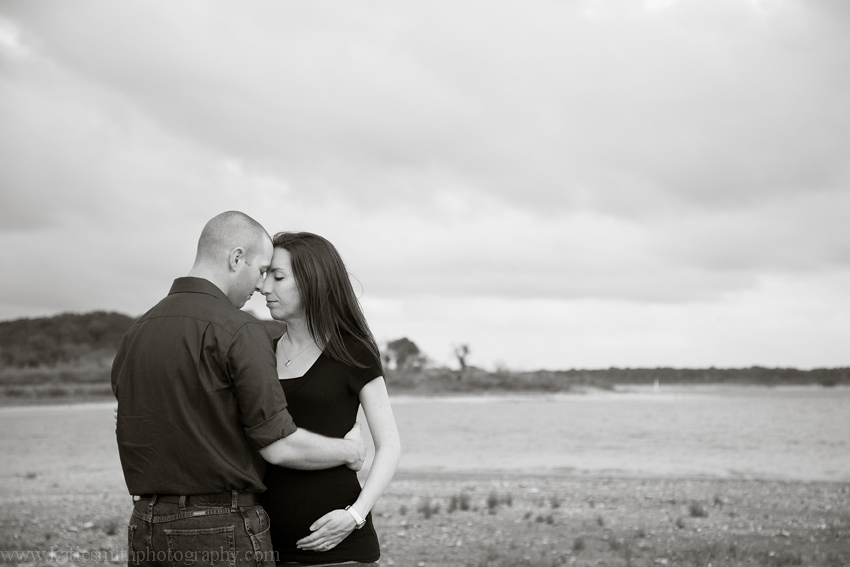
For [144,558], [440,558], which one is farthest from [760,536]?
[144,558]

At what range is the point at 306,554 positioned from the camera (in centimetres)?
289

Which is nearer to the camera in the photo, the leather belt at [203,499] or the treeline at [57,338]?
the leather belt at [203,499]

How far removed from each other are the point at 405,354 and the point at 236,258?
93.2 metres

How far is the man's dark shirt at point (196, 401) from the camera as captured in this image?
Result: 2576 mm

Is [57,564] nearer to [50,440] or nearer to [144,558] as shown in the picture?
[144,558]

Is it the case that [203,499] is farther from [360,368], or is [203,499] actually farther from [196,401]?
[360,368]

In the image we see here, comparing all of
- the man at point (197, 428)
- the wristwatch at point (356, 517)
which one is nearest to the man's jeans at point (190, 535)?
the man at point (197, 428)

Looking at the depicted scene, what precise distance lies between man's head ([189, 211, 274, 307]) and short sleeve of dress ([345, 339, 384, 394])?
1.54ft

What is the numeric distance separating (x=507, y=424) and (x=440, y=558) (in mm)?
36525

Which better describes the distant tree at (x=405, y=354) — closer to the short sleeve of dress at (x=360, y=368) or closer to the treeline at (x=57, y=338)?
the treeline at (x=57, y=338)

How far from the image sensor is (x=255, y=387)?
2588 mm

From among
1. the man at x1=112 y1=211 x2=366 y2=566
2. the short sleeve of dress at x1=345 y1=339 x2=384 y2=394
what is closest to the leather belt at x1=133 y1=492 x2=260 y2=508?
the man at x1=112 y1=211 x2=366 y2=566

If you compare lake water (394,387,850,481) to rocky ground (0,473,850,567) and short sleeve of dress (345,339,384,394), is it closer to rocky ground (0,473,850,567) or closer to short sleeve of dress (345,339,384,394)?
rocky ground (0,473,850,567)

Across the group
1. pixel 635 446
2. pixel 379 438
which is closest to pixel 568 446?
pixel 635 446
